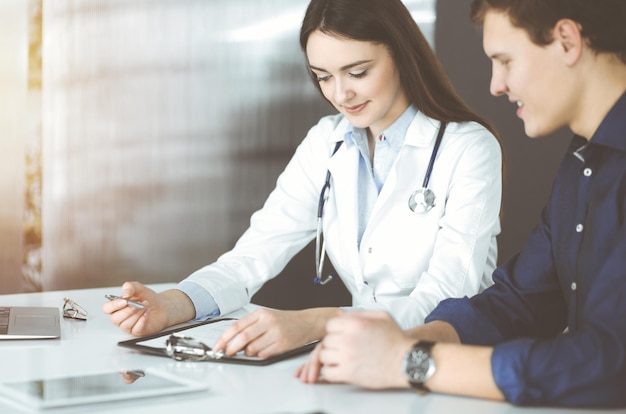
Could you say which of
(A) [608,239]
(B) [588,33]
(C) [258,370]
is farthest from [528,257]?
(C) [258,370]

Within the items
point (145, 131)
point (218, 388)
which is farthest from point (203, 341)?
point (145, 131)

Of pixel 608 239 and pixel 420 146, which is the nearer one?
pixel 608 239

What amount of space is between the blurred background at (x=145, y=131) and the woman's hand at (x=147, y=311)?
103 cm

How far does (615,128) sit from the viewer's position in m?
1.34

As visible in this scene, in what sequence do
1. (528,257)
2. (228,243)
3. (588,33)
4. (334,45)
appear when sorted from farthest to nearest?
(228,243) → (334,45) → (528,257) → (588,33)

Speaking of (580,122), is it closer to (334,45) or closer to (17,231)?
(334,45)

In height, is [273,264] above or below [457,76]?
below

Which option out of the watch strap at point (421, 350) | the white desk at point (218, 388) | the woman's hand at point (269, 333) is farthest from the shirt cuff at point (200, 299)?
the watch strap at point (421, 350)

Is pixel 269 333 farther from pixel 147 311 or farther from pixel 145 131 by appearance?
pixel 145 131

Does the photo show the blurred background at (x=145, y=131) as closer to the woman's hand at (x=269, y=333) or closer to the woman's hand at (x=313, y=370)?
the woman's hand at (x=269, y=333)

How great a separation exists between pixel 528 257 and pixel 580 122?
0.96 ft

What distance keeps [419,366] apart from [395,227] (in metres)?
0.86

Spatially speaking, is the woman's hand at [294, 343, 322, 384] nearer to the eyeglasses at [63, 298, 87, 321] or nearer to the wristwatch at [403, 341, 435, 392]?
the wristwatch at [403, 341, 435, 392]

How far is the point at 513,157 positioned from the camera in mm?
3295
